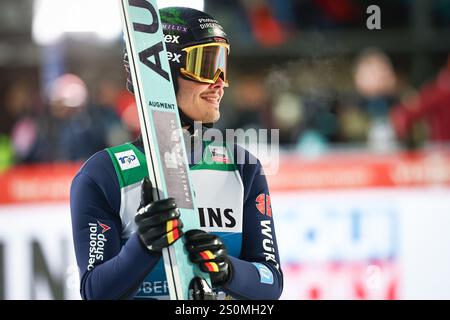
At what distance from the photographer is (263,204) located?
2.50 metres

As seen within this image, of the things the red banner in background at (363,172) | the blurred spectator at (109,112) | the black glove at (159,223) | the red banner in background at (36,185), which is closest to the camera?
the black glove at (159,223)

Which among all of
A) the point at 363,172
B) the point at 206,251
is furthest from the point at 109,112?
the point at 206,251

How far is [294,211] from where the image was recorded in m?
6.18

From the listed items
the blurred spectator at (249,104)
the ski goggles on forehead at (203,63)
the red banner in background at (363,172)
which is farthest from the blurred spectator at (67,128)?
the ski goggles on forehead at (203,63)

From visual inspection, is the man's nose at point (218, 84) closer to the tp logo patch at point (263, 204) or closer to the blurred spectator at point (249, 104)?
the tp logo patch at point (263, 204)

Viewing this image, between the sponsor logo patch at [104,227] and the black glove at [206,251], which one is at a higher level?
the sponsor logo patch at [104,227]

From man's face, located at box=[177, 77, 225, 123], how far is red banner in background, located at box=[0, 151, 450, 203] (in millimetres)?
3638

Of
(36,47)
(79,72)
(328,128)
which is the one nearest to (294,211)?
(328,128)

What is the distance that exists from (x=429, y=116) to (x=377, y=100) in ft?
1.64

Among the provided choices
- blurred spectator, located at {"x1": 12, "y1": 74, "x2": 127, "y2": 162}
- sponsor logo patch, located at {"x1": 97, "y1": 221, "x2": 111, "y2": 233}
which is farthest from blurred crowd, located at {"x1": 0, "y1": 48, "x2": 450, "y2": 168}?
sponsor logo patch, located at {"x1": 97, "y1": 221, "x2": 111, "y2": 233}

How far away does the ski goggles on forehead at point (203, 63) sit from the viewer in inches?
94.3

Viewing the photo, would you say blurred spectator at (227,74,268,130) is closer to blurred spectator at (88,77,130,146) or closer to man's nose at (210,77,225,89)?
blurred spectator at (88,77,130,146)

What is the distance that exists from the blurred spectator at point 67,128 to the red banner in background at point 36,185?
0.38 metres
